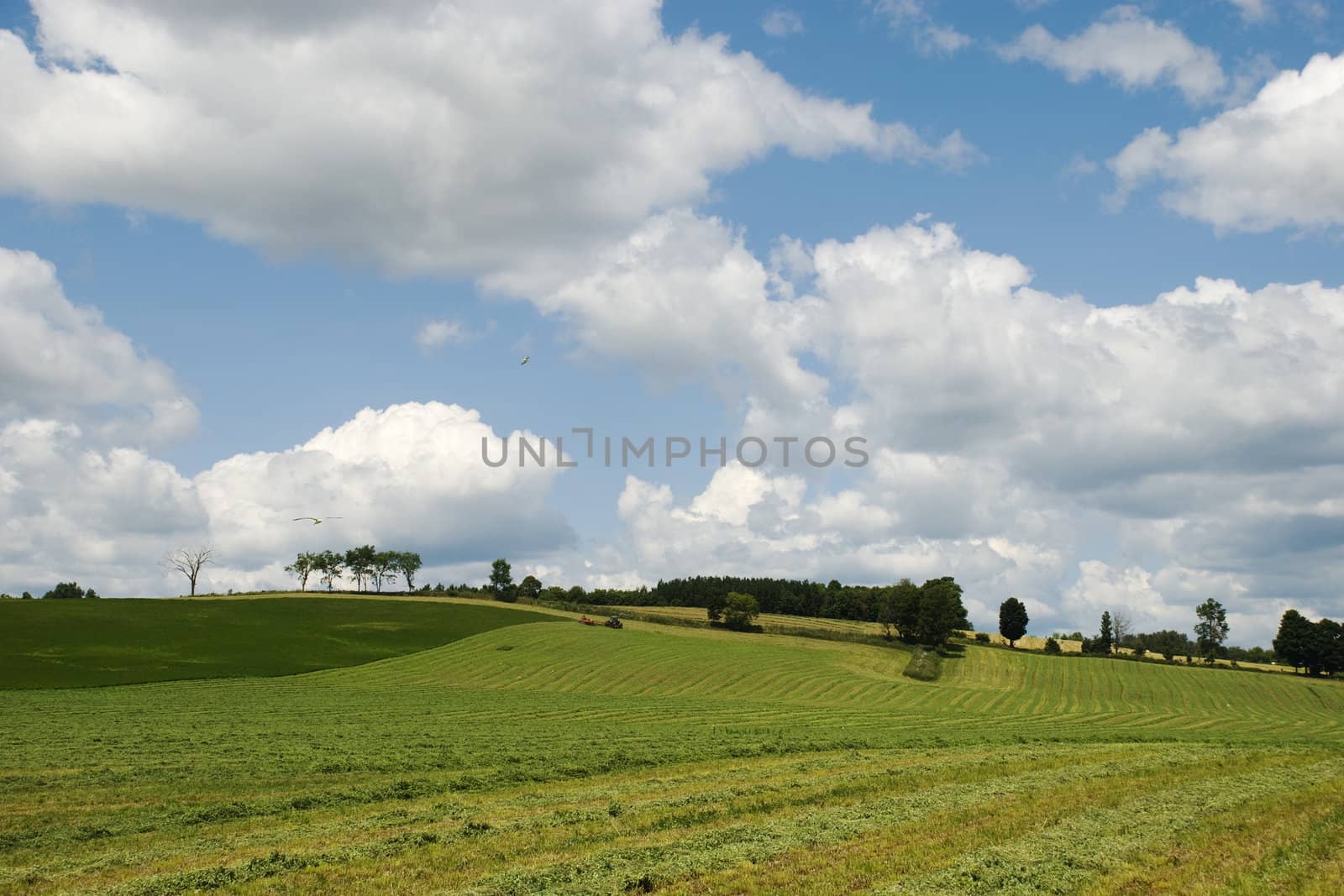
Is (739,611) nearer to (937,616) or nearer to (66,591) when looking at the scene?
(937,616)

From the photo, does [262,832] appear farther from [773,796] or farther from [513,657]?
[513,657]

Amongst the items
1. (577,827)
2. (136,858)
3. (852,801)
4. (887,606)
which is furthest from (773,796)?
(887,606)

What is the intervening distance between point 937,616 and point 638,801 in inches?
4026

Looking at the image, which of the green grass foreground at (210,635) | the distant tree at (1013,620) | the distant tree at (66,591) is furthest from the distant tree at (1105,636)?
the distant tree at (66,591)

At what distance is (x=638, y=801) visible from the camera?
72.2 feet

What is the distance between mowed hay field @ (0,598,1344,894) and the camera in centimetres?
1521

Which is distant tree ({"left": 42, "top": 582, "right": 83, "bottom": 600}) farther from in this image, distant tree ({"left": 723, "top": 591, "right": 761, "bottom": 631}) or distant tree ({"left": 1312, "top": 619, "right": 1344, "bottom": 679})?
distant tree ({"left": 1312, "top": 619, "right": 1344, "bottom": 679})

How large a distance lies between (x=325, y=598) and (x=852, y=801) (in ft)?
416

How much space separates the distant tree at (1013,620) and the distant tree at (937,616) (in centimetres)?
4402

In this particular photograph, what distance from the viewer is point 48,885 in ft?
50.3

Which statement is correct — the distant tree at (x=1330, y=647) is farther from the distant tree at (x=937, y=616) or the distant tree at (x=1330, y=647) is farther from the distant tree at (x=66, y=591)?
the distant tree at (x=66, y=591)

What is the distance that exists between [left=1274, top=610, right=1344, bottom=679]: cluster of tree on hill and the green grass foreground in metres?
109

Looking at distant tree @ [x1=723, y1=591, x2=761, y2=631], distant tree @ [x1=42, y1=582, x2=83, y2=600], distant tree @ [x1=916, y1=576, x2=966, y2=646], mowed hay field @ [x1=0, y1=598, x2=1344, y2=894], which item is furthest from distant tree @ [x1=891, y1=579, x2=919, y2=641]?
distant tree @ [x1=42, y1=582, x2=83, y2=600]

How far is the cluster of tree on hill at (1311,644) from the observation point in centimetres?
12156
